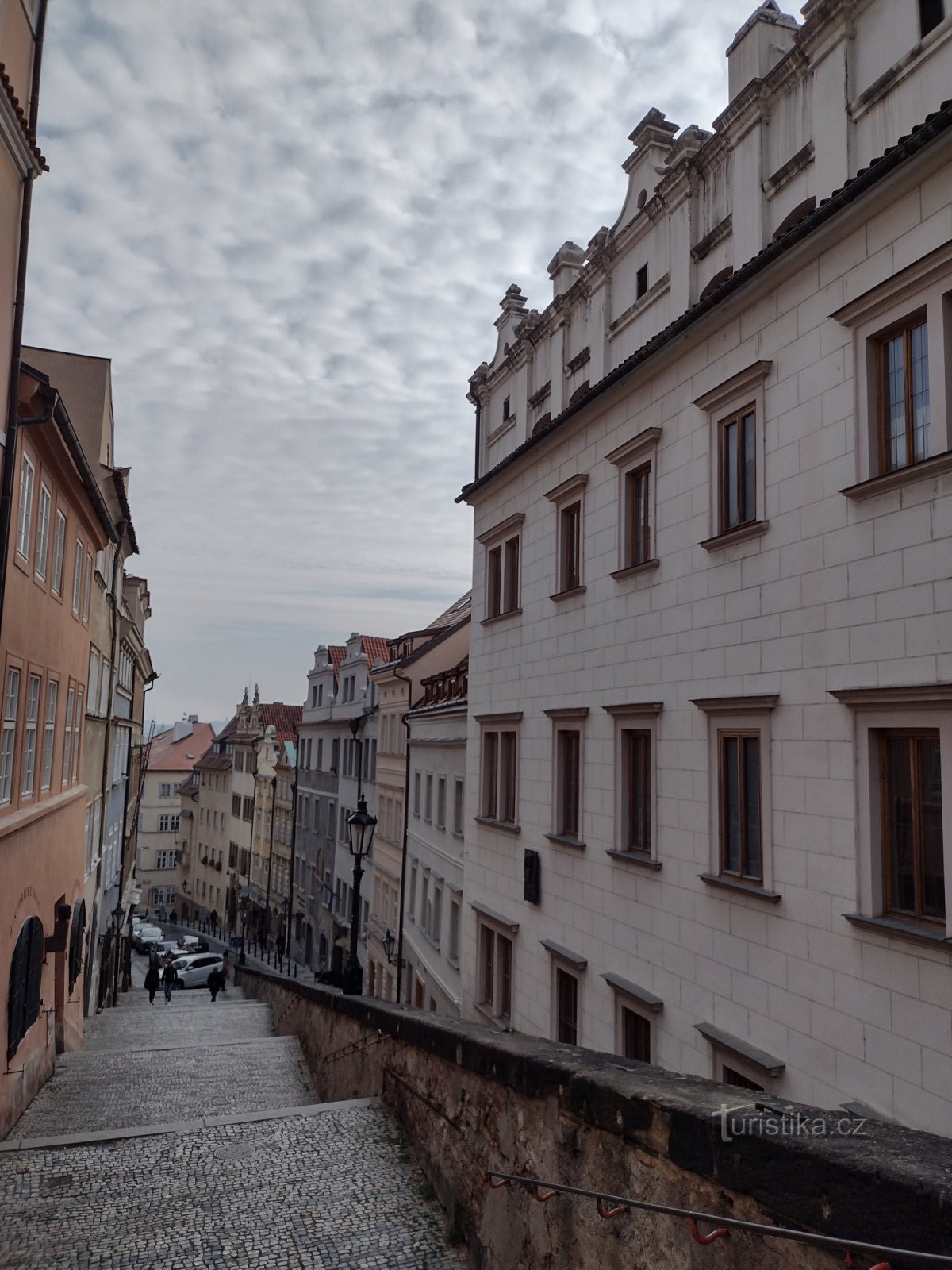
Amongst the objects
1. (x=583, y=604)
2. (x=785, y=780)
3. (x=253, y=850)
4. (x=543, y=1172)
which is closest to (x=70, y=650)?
(x=583, y=604)

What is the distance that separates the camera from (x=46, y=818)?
1551 centimetres

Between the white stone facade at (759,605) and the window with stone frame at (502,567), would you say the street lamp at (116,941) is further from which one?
the white stone facade at (759,605)

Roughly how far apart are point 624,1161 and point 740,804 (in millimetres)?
5860

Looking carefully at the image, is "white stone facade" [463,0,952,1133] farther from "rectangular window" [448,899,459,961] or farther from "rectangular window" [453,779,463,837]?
"rectangular window" [453,779,463,837]

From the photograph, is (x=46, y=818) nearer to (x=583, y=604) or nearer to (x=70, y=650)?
(x=70, y=650)

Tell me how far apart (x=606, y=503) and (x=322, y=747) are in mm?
37323

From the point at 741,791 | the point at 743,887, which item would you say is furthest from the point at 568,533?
the point at 743,887

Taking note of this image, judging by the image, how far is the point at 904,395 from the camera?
804 centimetres

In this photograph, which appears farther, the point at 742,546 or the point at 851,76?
the point at 742,546

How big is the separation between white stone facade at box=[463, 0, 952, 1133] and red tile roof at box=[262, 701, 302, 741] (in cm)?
5509

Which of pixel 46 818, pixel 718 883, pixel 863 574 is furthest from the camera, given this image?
pixel 46 818

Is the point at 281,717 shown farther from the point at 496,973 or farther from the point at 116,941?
the point at 496,973

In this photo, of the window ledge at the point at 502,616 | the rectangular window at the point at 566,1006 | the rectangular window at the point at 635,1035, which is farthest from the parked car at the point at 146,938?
the rectangular window at the point at 635,1035

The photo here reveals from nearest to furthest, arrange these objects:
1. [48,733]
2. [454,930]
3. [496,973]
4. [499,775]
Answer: [48,733]
[496,973]
[499,775]
[454,930]
